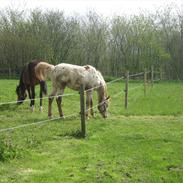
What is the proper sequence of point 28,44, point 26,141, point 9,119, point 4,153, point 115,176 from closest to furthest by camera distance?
point 115,176 < point 4,153 < point 26,141 < point 9,119 < point 28,44

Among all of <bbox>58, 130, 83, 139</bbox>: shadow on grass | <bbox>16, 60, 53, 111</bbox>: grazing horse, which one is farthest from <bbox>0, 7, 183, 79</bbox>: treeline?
<bbox>58, 130, 83, 139</bbox>: shadow on grass

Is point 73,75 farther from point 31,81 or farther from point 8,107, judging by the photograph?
point 8,107

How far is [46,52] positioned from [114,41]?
24.5 feet

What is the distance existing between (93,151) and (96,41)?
2881cm

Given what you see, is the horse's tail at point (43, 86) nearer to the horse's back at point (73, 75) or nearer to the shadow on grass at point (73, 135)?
the horse's back at point (73, 75)

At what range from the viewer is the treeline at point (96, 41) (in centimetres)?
3173

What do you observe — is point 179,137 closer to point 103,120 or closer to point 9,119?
point 103,120

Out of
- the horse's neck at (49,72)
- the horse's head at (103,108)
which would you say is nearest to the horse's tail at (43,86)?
the horse's neck at (49,72)

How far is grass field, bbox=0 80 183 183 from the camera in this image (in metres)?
5.11

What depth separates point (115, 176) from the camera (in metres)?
5.07

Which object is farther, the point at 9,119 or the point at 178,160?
the point at 9,119

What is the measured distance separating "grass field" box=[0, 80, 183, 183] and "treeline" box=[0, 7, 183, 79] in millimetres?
22365

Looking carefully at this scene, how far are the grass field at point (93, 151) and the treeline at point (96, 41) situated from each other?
73.4 feet

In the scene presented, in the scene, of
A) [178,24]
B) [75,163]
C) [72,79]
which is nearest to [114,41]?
[178,24]
